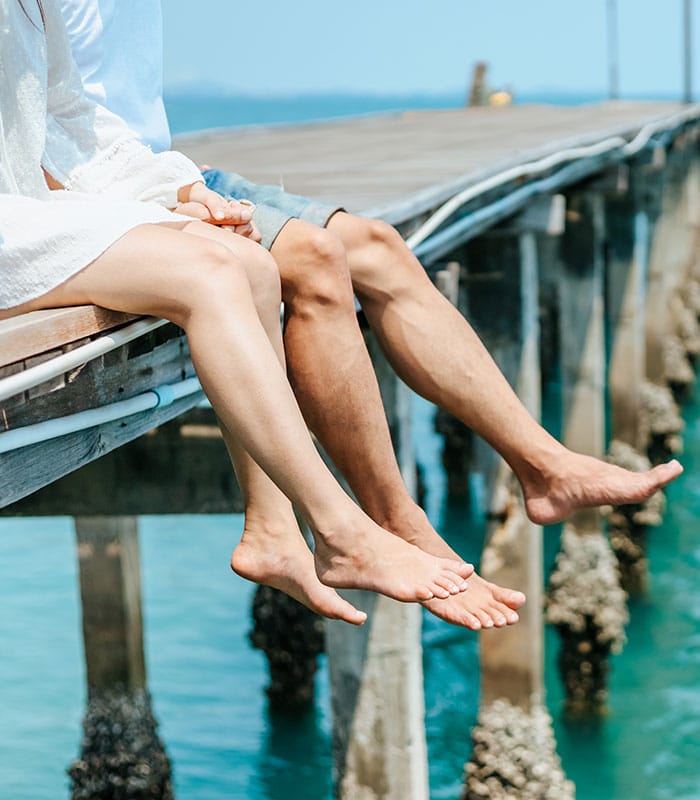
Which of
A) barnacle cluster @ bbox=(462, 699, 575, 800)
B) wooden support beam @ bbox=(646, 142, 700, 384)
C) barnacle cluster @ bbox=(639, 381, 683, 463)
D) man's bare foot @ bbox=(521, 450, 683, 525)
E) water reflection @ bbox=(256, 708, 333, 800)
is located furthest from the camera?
wooden support beam @ bbox=(646, 142, 700, 384)

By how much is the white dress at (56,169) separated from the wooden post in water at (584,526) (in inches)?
220

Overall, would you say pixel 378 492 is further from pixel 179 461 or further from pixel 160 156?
pixel 179 461

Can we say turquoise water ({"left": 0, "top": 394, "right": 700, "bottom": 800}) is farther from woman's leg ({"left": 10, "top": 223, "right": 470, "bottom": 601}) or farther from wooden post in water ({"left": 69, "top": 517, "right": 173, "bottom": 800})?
woman's leg ({"left": 10, "top": 223, "right": 470, "bottom": 601})

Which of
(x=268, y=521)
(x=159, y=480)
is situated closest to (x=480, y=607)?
(x=268, y=521)

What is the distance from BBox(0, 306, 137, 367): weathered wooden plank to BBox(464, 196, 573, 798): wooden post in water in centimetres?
370

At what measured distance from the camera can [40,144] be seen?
8.77 ft

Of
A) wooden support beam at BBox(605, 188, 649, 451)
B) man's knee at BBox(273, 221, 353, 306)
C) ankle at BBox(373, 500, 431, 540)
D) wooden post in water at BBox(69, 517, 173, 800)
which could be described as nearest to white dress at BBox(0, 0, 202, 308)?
man's knee at BBox(273, 221, 353, 306)

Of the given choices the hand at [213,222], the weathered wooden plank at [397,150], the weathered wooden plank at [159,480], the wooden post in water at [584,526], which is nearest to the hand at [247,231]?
the hand at [213,222]

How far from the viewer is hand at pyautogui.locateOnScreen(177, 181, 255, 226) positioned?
9.19ft

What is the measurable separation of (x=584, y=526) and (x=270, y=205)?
18.6 feet

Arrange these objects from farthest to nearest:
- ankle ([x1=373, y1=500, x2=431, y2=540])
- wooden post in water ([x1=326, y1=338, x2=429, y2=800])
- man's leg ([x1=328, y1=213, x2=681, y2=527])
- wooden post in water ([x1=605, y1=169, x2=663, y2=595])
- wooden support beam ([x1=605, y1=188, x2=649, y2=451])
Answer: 1. wooden support beam ([x1=605, y1=188, x2=649, y2=451])
2. wooden post in water ([x1=605, y1=169, x2=663, y2=595])
3. wooden post in water ([x1=326, y1=338, x2=429, y2=800])
4. man's leg ([x1=328, y1=213, x2=681, y2=527])
5. ankle ([x1=373, y1=500, x2=431, y2=540])

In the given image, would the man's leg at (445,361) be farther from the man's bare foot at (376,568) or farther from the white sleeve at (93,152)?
the man's bare foot at (376,568)

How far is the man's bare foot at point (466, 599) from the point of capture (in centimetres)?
276

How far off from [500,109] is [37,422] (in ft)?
40.7
